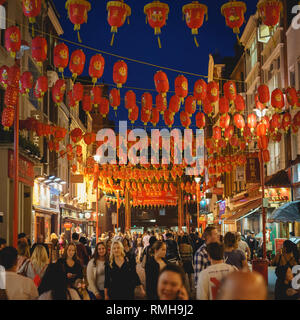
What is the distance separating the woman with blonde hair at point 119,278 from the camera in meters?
8.40

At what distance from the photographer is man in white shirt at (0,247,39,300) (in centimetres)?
642

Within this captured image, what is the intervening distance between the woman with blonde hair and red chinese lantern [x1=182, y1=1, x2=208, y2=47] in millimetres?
6702

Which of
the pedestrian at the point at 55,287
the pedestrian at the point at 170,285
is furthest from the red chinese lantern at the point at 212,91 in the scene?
the pedestrian at the point at 170,285

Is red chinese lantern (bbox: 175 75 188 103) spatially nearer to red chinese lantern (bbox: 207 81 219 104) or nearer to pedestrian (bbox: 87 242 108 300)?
red chinese lantern (bbox: 207 81 219 104)

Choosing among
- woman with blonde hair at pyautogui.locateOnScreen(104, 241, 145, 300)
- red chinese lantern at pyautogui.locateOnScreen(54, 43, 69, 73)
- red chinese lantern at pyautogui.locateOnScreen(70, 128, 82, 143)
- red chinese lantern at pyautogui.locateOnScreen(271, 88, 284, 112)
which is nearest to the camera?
woman with blonde hair at pyautogui.locateOnScreen(104, 241, 145, 300)

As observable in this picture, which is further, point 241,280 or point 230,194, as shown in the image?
point 230,194

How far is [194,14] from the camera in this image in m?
13.2

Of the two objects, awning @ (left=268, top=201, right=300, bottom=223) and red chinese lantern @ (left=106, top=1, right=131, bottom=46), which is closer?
red chinese lantern @ (left=106, top=1, right=131, bottom=46)

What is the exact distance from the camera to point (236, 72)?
158 ft

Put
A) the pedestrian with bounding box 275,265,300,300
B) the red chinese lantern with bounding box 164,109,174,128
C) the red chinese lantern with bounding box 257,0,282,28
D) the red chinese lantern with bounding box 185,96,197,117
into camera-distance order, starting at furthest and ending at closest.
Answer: the red chinese lantern with bounding box 164,109,174,128 → the red chinese lantern with bounding box 185,96,197,117 → the red chinese lantern with bounding box 257,0,282,28 → the pedestrian with bounding box 275,265,300,300

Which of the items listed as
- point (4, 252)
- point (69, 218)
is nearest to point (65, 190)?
point (69, 218)

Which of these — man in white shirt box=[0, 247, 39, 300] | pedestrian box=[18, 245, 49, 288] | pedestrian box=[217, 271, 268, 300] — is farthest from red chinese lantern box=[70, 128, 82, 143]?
pedestrian box=[217, 271, 268, 300]
